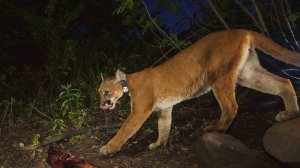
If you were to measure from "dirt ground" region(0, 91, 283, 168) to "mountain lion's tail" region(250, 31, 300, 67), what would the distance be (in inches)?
37.8

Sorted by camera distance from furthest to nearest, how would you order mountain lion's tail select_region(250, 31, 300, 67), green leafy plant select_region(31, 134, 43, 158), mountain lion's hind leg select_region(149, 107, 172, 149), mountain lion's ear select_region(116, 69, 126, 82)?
green leafy plant select_region(31, 134, 43, 158) → mountain lion's hind leg select_region(149, 107, 172, 149) → mountain lion's ear select_region(116, 69, 126, 82) → mountain lion's tail select_region(250, 31, 300, 67)

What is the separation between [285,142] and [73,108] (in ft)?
12.0

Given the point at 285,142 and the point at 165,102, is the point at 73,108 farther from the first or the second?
the point at 285,142

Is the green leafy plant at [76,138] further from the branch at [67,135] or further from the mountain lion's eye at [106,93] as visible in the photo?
the mountain lion's eye at [106,93]

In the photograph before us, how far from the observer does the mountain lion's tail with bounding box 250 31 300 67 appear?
17.3 ft

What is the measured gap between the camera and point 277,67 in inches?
266

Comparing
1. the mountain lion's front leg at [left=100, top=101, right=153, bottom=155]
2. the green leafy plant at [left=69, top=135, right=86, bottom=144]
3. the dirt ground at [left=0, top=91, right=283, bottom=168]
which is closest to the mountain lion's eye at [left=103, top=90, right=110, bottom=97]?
the mountain lion's front leg at [left=100, top=101, right=153, bottom=155]

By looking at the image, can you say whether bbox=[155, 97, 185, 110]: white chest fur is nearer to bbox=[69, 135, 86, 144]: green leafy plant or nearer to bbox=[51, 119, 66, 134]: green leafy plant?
bbox=[69, 135, 86, 144]: green leafy plant

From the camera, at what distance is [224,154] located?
15.6ft

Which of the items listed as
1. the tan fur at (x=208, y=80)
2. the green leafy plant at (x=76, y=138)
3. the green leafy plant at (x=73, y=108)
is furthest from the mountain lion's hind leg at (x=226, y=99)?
the green leafy plant at (x=73, y=108)

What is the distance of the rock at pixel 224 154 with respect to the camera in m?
4.67

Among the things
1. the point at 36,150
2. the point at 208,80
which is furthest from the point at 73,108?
the point at 208,80

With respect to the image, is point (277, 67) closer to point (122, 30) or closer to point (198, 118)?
point (198, 118)

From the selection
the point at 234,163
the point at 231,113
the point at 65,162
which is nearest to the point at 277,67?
the point at 231,113
